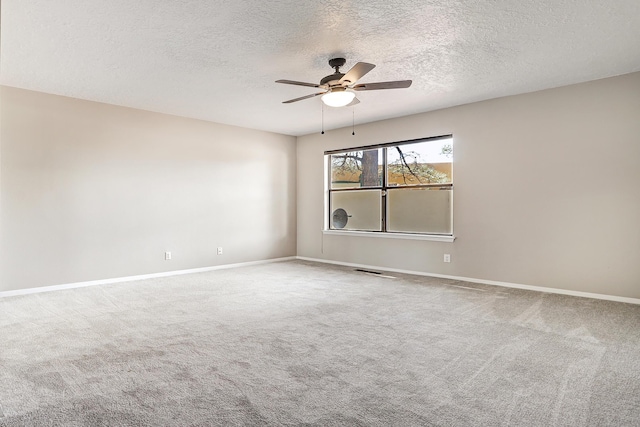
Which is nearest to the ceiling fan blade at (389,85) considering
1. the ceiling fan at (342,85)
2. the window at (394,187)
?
the ceiling fan at (342,85)

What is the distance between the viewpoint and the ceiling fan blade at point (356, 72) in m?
2.98

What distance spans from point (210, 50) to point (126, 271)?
3561mm

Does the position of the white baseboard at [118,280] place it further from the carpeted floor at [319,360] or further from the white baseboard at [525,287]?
the white baseboard at [525,287]

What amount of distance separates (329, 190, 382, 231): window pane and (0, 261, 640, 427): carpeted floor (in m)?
A: 2.30

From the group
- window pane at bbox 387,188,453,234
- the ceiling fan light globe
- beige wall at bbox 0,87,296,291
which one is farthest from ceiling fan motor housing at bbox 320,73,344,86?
beige wall at bbox 0,87,296,291

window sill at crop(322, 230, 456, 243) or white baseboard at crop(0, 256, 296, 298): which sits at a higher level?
window sill at crop(322, 230, 456, 243)

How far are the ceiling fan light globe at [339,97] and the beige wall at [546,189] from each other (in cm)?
239

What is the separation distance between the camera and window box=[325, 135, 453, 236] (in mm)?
5551

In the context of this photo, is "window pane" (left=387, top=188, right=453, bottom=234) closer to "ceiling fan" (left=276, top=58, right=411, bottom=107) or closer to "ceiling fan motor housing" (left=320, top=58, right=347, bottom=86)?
"ceiling fan" (left=276, top=58, right=411, bottom=107)

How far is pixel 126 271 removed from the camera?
17.3ft

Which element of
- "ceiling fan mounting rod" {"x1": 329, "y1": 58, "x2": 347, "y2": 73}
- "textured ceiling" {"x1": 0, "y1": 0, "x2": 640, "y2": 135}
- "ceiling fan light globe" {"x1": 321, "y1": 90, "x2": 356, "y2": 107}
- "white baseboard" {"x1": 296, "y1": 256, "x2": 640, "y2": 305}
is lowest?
"white baseboard" {"x1": 296, "y1": 256, "x2": 640, "y2": 305}

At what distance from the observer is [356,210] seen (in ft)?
22.1

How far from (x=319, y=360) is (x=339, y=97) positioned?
8.04ft

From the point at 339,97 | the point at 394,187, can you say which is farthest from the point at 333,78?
the point at 394,187
